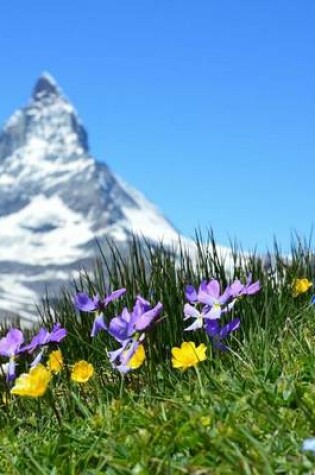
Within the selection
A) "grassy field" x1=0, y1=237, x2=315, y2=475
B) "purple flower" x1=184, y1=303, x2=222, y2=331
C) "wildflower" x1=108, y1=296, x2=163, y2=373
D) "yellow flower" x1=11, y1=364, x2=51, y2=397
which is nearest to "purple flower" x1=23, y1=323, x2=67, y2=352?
"grassy field" x1=0, y1=237, x2=315, y2=475

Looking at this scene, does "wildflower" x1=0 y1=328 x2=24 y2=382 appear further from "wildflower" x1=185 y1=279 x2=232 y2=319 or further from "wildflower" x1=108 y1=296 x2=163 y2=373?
"wildflower" x1=185 y1=279 x2=232 y2=319

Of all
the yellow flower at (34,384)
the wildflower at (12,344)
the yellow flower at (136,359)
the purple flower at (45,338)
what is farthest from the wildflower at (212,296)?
the yellow flower at (34,384)

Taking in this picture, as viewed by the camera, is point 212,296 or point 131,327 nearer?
point 131,327

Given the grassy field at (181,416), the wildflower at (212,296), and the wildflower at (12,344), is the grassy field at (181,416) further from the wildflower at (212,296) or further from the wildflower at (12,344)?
the wildflower at (12,344)

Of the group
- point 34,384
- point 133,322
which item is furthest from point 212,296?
point 34,384

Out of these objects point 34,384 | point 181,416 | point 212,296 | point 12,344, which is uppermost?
point 212,296

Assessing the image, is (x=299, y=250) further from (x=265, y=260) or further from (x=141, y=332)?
(x=141, y=332)

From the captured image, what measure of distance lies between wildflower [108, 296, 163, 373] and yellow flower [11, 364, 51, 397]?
75 cm

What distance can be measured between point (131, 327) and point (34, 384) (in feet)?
3.08

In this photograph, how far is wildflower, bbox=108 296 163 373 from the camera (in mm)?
3941

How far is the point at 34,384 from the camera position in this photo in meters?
3.18

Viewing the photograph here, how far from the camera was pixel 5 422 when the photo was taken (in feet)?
15.1

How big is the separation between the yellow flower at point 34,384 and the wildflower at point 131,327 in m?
0.75

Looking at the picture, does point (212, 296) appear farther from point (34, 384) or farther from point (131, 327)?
point (34, 384)
